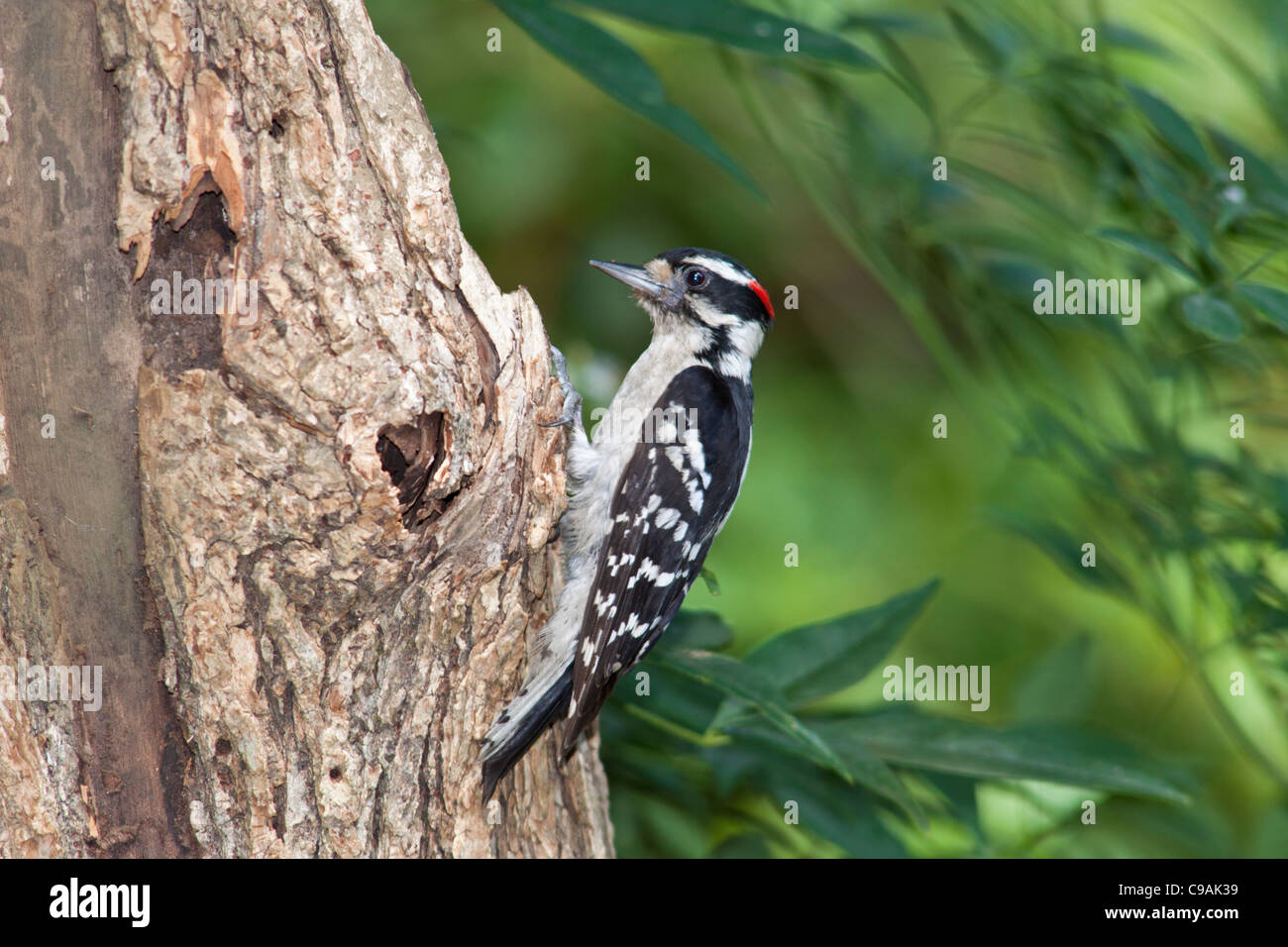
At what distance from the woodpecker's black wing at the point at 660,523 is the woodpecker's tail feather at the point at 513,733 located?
8cm

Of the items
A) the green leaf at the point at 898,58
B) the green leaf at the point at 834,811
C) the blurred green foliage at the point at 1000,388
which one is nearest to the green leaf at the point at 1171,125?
the blurred green foliage at the point at 1000,388

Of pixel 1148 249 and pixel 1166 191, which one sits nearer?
pixel 1148 249

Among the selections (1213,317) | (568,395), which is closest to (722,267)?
(568,395)

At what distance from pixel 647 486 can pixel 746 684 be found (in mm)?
728

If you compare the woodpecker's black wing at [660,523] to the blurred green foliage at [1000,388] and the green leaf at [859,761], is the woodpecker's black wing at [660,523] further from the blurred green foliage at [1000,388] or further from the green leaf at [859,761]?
the green leaf at [859,761]

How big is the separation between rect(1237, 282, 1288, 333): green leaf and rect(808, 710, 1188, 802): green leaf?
1.03 m

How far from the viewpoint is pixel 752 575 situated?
4.66 metres

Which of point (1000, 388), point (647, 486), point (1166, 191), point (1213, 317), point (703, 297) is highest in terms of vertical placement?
point (703, 297)

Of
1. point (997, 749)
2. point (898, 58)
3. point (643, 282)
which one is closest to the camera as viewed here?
point (997, 749)

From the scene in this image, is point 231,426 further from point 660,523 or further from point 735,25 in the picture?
point 735,25

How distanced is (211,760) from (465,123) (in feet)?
9.40

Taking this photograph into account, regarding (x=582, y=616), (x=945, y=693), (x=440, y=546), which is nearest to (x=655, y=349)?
(x=582, y=616)

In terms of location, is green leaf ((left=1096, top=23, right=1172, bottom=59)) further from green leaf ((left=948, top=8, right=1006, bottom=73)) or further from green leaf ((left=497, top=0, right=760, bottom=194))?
green leaf ((left=497, top=0, right=760, bottom=194))

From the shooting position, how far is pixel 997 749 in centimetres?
265
